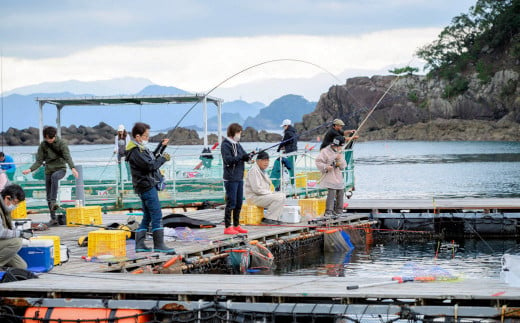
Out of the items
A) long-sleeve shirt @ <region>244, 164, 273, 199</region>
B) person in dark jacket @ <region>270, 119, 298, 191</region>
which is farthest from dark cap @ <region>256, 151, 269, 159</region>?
person in dark jacket @ <region>270, 119, 298, 191</region>

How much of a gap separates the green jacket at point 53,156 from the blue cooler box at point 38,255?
163 inches

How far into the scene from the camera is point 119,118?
166250mm

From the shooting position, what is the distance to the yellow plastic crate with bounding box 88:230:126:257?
35.5ft

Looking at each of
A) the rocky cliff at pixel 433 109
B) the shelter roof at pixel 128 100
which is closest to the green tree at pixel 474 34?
the rocky cliff at pixel 433 109

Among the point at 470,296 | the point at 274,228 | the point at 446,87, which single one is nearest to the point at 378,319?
the point at 470,296

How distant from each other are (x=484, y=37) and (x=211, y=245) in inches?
4336

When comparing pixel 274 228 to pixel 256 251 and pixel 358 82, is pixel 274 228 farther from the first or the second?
pixel 358 82

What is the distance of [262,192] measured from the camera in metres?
14.5

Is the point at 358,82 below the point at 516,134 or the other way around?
the other way around

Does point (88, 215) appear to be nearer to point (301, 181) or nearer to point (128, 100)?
point (301, 181)

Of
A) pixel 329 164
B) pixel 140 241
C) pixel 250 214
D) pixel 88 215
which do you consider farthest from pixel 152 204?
pixel 329 164

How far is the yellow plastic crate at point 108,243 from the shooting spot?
1082cm

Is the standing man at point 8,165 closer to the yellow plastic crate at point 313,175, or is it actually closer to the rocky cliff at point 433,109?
the yellow plastic crate at point 313,175

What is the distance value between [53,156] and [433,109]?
10566 cm
